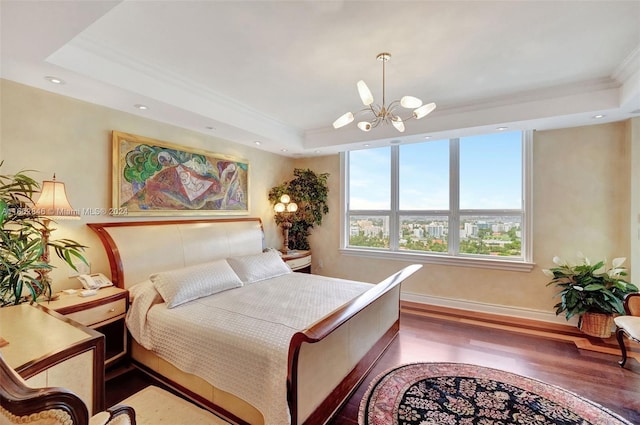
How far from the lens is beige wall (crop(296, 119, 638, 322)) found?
320 cm

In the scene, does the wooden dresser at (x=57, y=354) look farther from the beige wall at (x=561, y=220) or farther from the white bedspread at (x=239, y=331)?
the beige wall at (x=561, y=220)

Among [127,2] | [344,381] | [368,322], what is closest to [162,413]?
[344,381]

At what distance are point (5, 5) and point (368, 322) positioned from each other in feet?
10.0

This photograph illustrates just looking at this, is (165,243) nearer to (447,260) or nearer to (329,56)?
(329,56)

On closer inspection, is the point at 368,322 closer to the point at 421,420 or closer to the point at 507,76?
the point at 421,420

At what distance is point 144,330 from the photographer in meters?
2.31

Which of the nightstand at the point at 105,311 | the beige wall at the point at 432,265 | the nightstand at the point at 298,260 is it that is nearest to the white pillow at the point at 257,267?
the nightstand at the point at 298,260

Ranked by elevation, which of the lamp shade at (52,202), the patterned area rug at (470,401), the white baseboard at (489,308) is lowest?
the patterned area rug at (470,401)

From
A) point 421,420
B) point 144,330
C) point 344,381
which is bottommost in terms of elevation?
point 421,420

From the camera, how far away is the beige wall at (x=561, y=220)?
3203mm

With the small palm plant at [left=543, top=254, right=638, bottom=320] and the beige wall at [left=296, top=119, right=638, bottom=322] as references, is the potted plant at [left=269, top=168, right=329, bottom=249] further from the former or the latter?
the small palm plant at [left=543, top=254, right=638, bottom=320]

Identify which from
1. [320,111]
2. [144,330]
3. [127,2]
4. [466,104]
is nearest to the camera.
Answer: [127,2]

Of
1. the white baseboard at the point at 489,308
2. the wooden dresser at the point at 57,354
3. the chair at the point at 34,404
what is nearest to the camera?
the chair at the point at 34,404

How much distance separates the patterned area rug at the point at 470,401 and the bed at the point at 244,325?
0.85 feet
